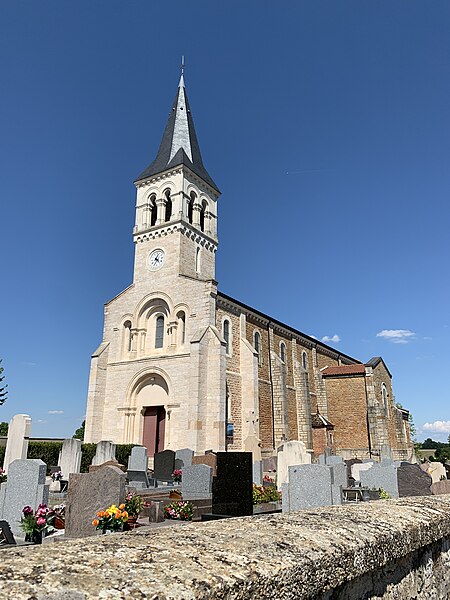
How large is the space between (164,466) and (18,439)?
550 centimetres

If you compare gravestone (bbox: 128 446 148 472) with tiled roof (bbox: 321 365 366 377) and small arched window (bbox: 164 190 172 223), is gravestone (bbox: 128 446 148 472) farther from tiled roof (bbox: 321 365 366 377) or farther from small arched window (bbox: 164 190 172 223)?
tiled roof (bbox: 321 365 366 377)

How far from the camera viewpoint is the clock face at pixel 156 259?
87.1 ft

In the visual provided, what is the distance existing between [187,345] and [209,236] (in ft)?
25.8

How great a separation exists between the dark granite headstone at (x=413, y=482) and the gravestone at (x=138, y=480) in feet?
25.6

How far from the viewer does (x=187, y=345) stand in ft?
78.6

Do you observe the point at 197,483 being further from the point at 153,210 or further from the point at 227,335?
the point at 153,210

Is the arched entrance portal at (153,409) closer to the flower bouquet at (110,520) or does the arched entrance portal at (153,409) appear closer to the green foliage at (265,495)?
the green foliage at (265,495)

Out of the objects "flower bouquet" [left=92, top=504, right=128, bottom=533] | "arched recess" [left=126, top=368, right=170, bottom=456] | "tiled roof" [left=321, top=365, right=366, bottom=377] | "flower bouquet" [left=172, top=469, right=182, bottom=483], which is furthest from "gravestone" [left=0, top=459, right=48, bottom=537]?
"tiled roof" [left=321, top=365, right=366, bottom=377]

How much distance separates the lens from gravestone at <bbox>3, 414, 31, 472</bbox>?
14.5 metres

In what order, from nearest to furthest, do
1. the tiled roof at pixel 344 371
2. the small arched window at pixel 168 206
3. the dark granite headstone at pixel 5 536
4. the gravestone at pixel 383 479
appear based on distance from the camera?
the dark granite headstone at pixel 5 536
the gravestone at pixel 383 479
the small arched window at pixel 168 206
the tiled roof at pixel 344 371

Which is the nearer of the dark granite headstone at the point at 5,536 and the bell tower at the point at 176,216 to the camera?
the dark granite headstone at the point at 5,536

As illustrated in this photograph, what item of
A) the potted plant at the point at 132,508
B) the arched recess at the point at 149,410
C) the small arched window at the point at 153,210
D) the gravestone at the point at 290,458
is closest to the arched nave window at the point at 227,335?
the arched recess at the point at 149,410

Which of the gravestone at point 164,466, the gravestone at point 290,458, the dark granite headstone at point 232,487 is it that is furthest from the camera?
the gravestone at point 164,466

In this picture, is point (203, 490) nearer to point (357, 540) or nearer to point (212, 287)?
point (357, 540)
